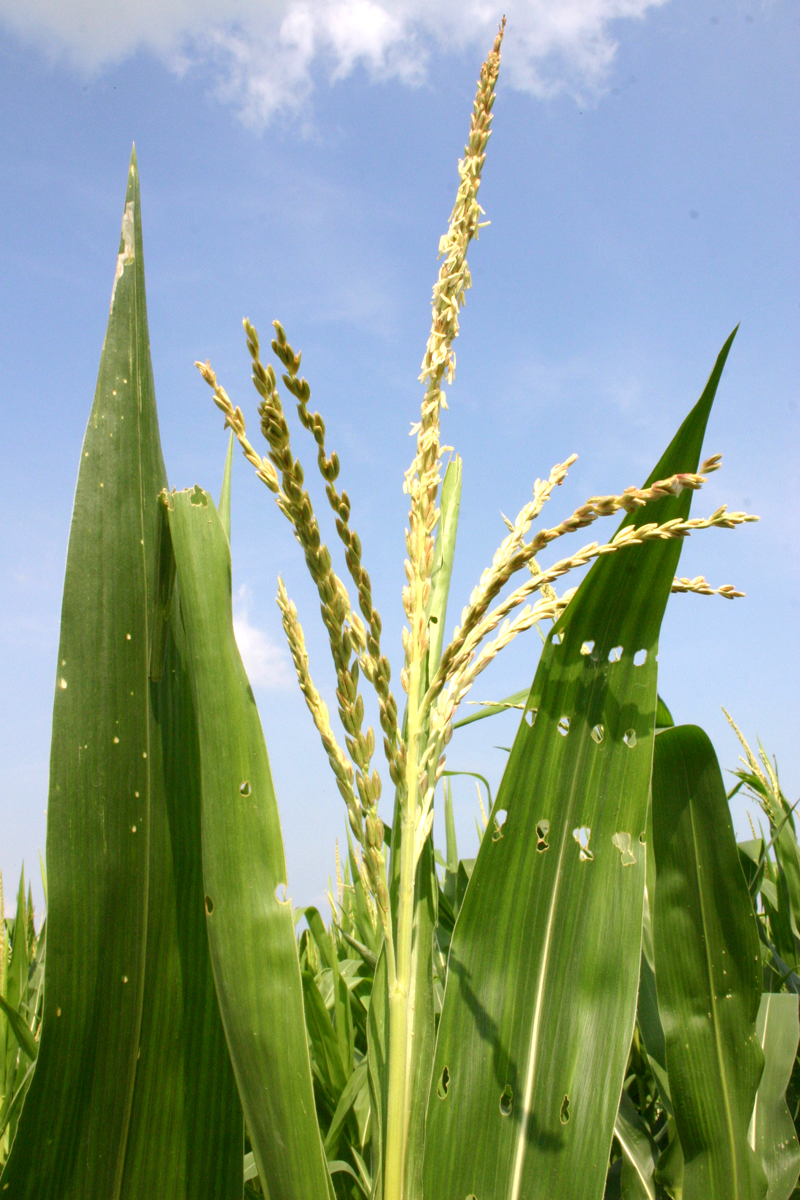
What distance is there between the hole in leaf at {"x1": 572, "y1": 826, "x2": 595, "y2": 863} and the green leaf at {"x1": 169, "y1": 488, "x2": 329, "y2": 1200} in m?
0.34

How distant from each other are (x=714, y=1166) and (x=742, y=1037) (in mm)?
175

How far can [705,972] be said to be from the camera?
3.34 feet

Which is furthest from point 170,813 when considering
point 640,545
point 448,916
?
point 448,916

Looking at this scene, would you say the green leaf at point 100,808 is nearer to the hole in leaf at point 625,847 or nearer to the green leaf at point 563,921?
the green leaf at point 563,921

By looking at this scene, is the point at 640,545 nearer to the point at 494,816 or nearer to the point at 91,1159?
the point at 494,816

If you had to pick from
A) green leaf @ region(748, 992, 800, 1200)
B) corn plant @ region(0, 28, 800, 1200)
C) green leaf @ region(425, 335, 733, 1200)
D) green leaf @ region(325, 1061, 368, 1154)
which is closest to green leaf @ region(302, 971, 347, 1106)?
green leaf @ region(325, 1061, 368, 1154)

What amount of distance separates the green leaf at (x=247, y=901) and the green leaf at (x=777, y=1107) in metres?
0.77

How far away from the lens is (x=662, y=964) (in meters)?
1.01

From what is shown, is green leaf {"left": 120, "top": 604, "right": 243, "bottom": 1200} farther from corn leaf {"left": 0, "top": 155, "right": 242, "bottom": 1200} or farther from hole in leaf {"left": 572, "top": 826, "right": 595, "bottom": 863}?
hole in leaf {"left": 572, "top": 826, "right": 595, "bottom": 863}

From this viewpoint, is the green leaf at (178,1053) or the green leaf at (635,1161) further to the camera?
the green leaf at (635,1161)

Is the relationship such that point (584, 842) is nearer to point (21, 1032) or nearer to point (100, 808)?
point (100, 808)

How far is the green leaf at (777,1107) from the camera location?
3.56 ft

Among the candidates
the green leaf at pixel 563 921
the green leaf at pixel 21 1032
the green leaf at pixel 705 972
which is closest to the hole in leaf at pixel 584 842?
the green leaf at pixel 563 921

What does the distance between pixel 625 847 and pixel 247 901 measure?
16.8 inches
